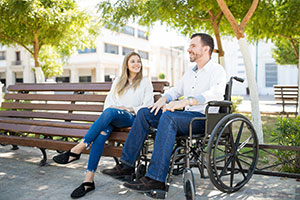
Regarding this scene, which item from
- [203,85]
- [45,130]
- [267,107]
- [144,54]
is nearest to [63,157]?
[45,130]

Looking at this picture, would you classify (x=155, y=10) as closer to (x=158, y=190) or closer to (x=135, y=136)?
(x=135, y=136)

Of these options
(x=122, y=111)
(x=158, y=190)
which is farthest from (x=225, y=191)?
(x=122, y=111)

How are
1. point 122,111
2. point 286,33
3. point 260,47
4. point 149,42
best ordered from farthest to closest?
point 149,42, point 260,47, point 286,33, point 122,111

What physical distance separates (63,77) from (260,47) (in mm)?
24800

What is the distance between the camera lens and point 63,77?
137 feet

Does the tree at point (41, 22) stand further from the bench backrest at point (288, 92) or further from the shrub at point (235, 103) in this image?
the bench backrest at point (288, 92)

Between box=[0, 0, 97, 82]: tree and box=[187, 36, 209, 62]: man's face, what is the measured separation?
731 centimetres

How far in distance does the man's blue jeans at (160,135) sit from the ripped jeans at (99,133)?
30 centimetres

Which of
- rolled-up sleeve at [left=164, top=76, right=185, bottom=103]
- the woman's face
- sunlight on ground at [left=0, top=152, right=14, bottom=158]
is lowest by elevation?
sunlight on ground at [left=0, top=152, right=14, bottom=158]

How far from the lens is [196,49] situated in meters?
3.28

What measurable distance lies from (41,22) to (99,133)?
7905mm

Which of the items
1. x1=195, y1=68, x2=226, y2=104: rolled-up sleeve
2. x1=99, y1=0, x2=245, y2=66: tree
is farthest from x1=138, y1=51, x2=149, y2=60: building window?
x1=195, y1=68, x2=226, y2=104: rolled-up sleeve

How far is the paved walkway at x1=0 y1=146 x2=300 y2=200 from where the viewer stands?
124 inches

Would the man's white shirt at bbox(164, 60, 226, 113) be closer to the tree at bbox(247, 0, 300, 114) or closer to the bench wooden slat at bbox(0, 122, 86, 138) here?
the bench wooden slat at bbox(0, 122, 86, 138)
